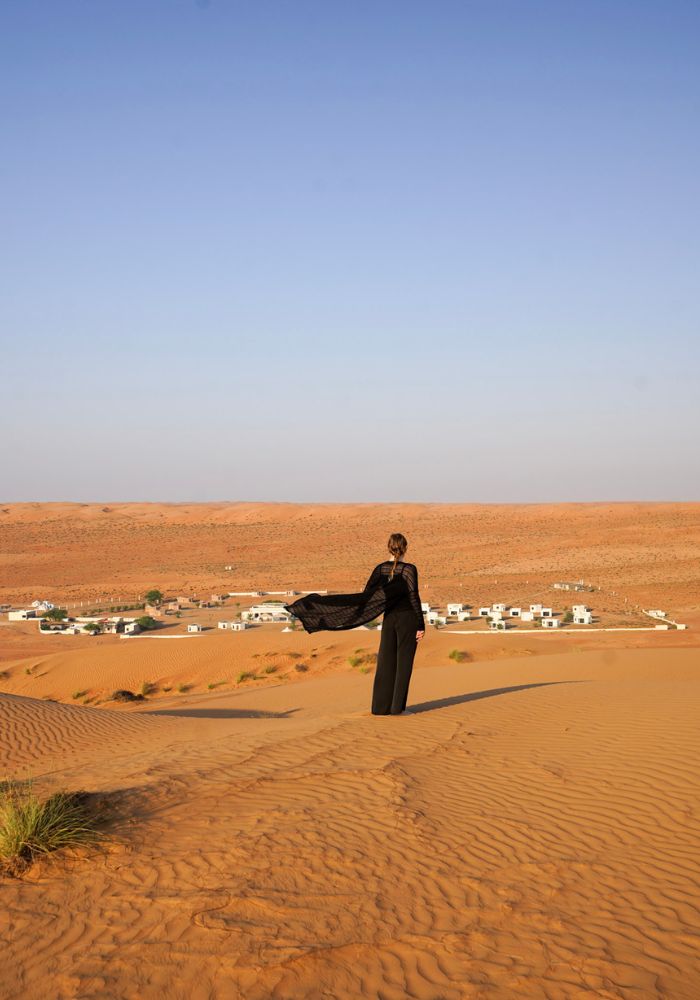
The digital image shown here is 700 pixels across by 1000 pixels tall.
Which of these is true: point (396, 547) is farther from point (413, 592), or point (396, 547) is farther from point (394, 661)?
point (394, 661)

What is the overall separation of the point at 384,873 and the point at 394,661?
5.62 m

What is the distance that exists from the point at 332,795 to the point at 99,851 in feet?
6.95

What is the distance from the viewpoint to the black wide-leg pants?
1081cm

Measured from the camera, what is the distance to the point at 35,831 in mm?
5875

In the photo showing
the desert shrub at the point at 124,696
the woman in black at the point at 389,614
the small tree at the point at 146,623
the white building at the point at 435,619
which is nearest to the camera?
the woman in black at the point at 389,614

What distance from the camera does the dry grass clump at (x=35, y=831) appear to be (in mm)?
5751

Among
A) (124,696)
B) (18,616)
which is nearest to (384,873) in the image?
(124,696)

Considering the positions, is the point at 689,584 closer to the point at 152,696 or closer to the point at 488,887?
the point at 152,696

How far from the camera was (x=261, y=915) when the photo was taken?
4.90m

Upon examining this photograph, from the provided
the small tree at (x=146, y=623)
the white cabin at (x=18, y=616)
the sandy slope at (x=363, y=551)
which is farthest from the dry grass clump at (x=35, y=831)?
the white cabin at (x=18, y=616)

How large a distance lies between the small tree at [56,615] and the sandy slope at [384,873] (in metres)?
37.8

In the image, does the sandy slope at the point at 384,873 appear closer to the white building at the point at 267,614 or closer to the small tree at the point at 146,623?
the small tree at the point at 146,623

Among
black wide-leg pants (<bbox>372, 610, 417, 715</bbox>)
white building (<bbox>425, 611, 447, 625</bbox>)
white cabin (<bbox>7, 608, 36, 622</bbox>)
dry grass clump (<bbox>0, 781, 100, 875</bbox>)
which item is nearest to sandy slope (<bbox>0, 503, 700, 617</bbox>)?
white building (<bbox>425, 611, 447, 625</bbox>)

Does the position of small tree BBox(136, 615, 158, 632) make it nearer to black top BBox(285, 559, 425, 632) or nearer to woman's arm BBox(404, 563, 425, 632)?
black top BBox(285, 559, 425, 632)
